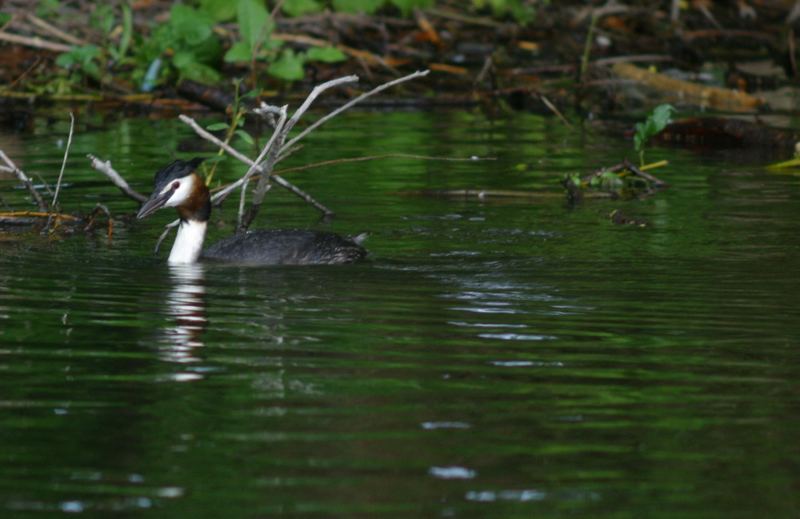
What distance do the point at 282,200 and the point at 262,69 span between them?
7.30 m

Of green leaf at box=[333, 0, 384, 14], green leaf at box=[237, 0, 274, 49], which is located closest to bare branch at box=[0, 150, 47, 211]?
green leaf at box=[237, 0, 274, 49]

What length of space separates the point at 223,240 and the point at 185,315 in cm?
218

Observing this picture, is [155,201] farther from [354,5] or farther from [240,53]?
[354,5]

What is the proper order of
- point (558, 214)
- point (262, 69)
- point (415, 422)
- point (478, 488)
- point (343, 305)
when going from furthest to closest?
point (262, 69)
point (558, 214)
point (343, 305)
point (415, 422)
point (478, 488)

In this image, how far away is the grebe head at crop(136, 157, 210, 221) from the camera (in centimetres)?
1045

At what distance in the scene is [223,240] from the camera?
10.7 meters

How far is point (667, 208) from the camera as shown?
41.4 feet

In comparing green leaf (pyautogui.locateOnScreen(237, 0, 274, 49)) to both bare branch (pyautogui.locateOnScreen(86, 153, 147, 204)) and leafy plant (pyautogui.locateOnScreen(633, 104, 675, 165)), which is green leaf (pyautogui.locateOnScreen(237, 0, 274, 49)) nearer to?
leafy plant (pyautogui.locateOnScreen(633, 104, 675, 165))

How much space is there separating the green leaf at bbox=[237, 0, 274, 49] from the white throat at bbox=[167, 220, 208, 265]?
24.8 feet

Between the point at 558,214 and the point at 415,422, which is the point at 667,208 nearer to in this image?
the point at 558,214

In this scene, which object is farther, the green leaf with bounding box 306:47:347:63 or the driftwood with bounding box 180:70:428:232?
the green leaf with bounding box 306:47:347:63

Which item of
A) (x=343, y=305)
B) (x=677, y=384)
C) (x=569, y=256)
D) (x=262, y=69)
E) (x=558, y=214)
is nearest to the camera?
(x=677, y=384)

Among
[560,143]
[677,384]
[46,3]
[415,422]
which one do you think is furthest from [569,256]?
[46,3]

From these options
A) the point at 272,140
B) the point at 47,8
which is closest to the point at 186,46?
the point at 47,8
